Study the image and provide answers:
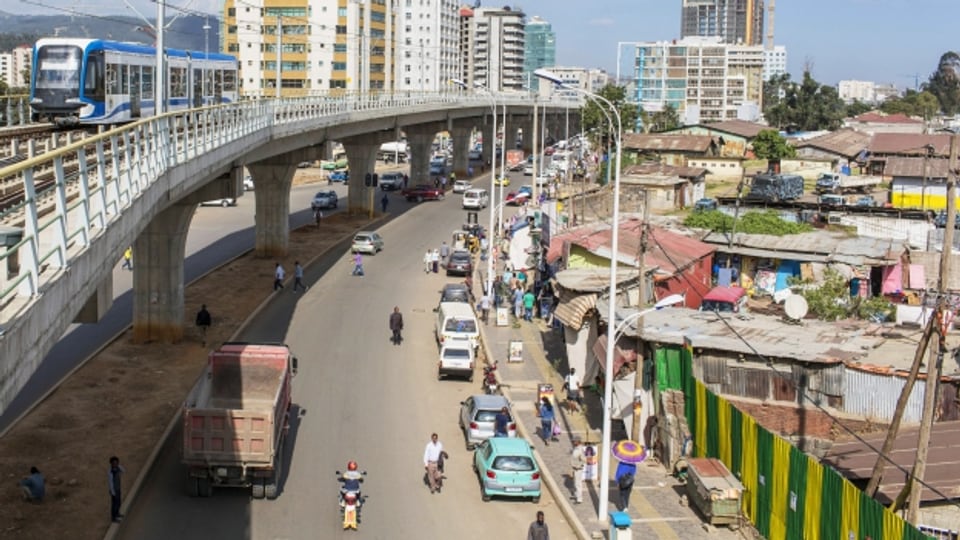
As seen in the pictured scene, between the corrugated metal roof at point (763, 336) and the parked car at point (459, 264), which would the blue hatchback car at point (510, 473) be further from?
the parked car at point (459, 264)

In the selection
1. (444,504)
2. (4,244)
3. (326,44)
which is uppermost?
(326,44)

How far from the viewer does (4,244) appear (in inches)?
459

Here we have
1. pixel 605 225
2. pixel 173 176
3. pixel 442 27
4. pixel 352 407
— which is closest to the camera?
pixel 173 176

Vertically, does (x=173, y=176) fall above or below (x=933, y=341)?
above

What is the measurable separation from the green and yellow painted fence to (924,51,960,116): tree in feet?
598

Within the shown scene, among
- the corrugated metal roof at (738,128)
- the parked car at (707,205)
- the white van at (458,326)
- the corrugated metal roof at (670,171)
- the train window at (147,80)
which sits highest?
the train window at (147,80)

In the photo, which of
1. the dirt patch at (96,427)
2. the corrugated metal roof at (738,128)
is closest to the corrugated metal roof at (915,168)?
the corrugated metal roof at (738,128)

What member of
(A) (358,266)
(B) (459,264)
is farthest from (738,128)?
(A) (358,266)

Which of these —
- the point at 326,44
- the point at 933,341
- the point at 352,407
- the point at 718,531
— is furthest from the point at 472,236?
the point at 326,44

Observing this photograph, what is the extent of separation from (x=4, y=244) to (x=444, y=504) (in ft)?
41.5

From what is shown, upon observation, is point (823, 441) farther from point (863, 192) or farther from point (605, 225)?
point (863, 192)

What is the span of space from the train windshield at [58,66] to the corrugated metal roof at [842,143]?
192 ft

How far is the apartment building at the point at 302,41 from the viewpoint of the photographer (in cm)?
12331

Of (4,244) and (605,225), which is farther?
(605,225)
